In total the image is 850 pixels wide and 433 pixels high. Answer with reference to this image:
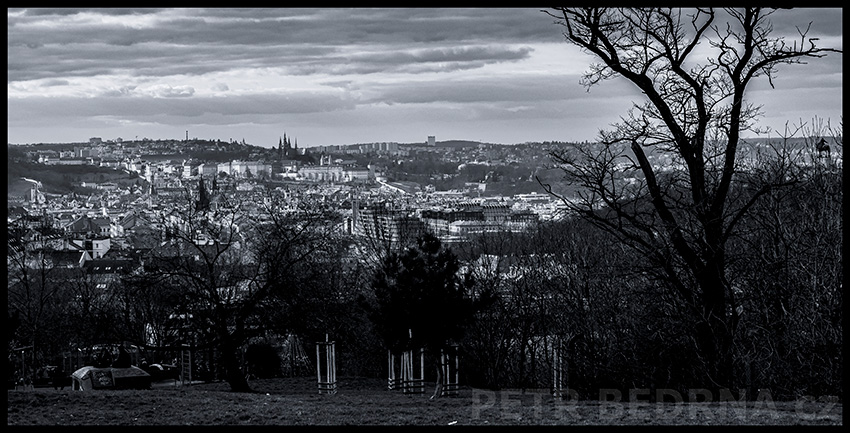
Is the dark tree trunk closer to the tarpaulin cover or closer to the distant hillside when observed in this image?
the tarpaulin cover

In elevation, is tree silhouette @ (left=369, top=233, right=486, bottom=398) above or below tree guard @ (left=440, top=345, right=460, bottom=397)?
above

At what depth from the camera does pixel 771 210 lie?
414 inches

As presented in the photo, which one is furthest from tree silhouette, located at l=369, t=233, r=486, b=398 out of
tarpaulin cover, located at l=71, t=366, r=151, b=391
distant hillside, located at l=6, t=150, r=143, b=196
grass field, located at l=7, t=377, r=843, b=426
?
distant hillside, located at l=6, t=150, r=143, b=196

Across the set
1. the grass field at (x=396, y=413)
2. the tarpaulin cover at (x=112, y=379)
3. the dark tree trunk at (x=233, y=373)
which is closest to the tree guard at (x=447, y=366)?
the dark tree trunk at (x=233, y=373)

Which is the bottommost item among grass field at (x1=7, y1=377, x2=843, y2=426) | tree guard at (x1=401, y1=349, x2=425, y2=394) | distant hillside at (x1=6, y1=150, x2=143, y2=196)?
tree guard at (x1=401, y1=349, x2=425, y2=394)

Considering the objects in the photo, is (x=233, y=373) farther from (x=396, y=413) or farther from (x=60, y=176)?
(x=60, y=176)

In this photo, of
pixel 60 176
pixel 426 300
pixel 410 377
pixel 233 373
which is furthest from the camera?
pixel 60 176

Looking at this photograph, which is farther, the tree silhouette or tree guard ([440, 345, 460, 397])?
tree guard ([440, 345, 460, 397])

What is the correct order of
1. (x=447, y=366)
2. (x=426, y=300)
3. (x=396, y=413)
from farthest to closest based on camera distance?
(x=447, y=366) → (x=426, y=300) → (x=396, y=413)

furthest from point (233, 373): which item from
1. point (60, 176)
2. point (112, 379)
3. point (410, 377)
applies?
point (60, 176)

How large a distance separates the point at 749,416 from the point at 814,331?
229cm

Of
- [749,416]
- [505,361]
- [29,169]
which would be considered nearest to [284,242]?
[505,361]

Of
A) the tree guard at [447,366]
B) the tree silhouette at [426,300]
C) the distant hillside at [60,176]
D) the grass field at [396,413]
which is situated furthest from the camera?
the distant hillside at [60,176]

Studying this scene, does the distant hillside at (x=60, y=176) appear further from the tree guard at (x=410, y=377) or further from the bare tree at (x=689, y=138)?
the bare tree at (x=689, y=138)
